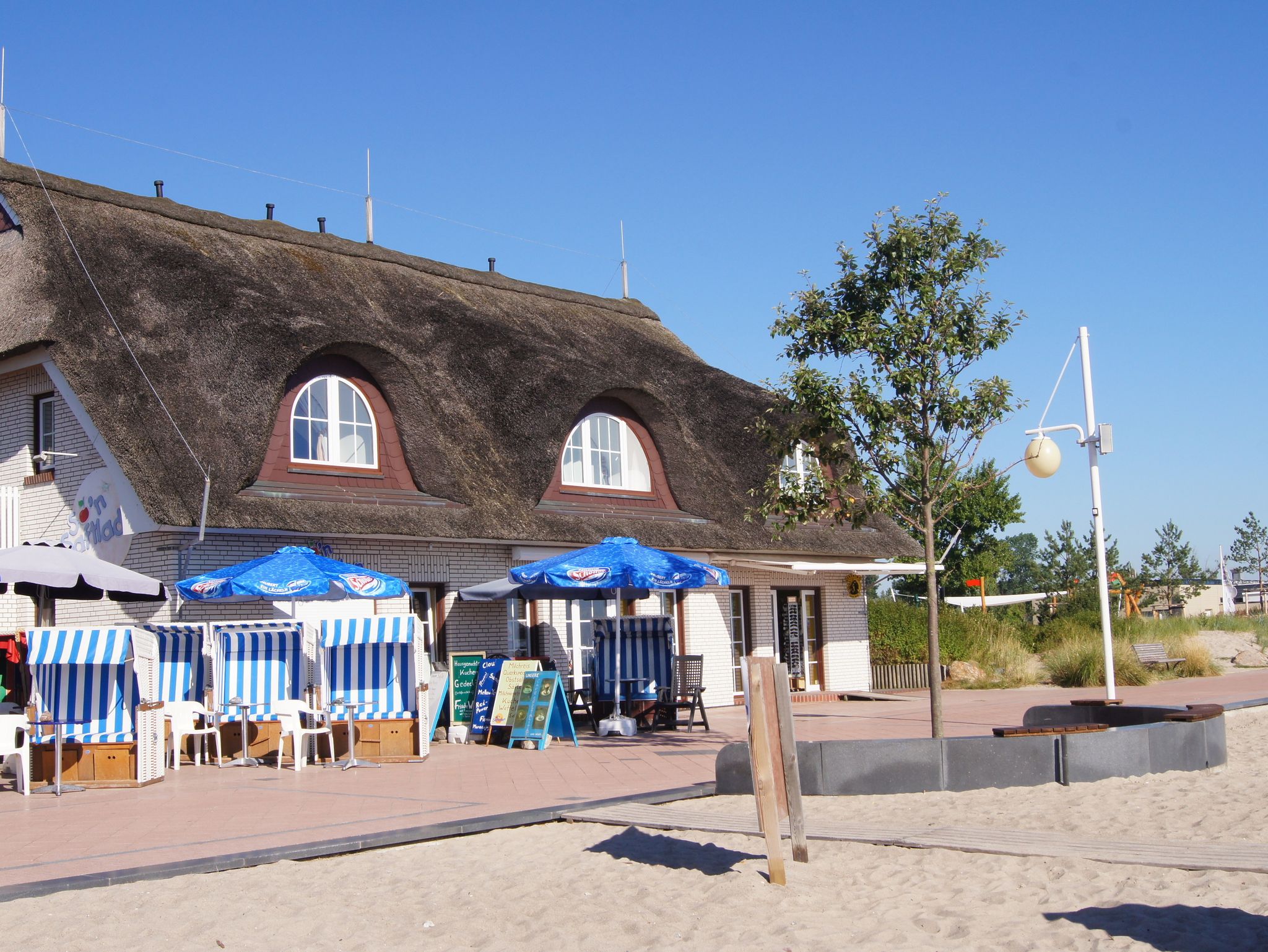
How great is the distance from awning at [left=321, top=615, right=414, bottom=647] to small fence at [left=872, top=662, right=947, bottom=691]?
42.5 ft

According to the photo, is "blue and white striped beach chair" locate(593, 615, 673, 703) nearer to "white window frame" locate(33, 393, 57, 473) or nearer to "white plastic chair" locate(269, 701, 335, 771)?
"white plastic chair" locate(269, 701, 335, 771)

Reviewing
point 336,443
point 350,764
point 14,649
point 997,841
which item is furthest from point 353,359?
Answer: point 997,841

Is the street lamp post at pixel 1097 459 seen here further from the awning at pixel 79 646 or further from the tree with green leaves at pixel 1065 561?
the tree with green leaves at pixel 1065 561

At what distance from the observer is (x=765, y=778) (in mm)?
6242

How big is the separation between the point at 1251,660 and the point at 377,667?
2262 centimetres

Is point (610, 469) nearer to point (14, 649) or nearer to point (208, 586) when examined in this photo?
point (208, 586)

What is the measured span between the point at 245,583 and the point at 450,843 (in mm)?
5482

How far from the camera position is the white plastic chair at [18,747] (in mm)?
10484

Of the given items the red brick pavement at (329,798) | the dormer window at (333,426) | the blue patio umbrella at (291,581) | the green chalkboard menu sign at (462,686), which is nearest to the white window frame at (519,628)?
the green chalkboard menu sign at (462,686)

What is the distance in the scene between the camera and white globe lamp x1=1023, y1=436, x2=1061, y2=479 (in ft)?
41.8

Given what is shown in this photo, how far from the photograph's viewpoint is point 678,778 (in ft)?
33.2

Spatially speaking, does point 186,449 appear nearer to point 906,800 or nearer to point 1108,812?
point 906,800

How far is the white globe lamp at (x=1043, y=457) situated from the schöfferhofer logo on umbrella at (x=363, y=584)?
21.9 feet

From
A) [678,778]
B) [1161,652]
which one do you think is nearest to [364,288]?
[678,778]
